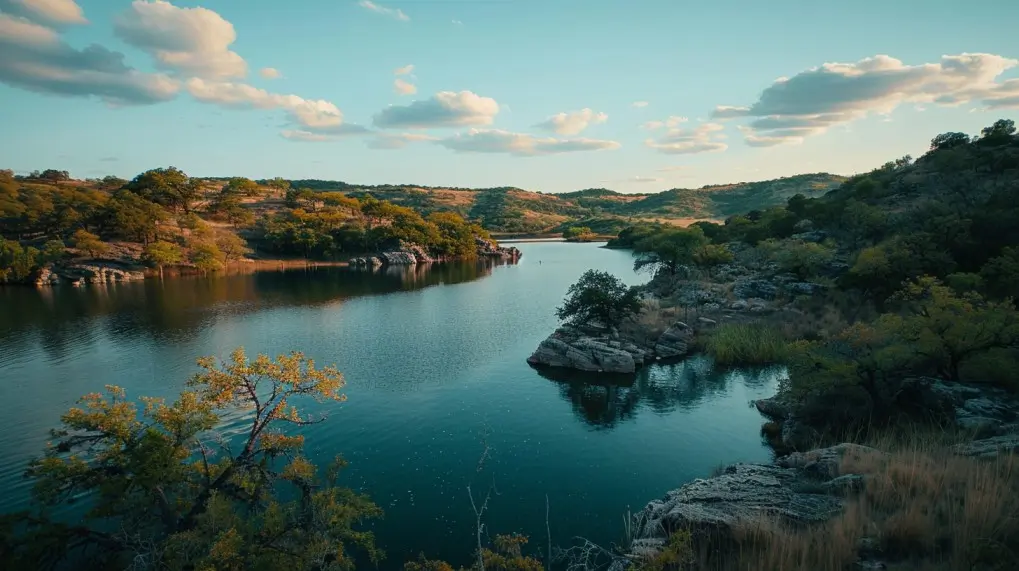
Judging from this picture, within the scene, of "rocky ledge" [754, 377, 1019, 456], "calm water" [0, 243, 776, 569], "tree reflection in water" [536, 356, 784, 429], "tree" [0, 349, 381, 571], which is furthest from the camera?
"tree reflection in water" [536, 356, 784, 429]

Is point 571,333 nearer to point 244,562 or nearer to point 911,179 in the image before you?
point 244,562

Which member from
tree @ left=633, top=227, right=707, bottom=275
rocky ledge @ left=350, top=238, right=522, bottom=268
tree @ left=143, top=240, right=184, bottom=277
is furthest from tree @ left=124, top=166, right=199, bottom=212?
tree @ left=633, top=227, right=707, bottom=275

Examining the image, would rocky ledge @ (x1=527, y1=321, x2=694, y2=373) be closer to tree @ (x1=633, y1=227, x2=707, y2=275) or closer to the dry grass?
the dry grass

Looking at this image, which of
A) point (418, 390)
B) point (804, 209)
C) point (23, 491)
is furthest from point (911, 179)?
point (23, 491)

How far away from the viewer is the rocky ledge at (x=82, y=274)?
7964 centimetres

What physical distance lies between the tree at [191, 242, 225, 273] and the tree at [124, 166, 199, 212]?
2878 centimetres

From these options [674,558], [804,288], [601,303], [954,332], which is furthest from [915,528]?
[804,288]

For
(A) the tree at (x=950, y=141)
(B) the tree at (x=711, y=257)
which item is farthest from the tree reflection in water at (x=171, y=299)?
(A) the tree at (x=950, y=141)

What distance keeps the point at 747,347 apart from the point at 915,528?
32.1 m

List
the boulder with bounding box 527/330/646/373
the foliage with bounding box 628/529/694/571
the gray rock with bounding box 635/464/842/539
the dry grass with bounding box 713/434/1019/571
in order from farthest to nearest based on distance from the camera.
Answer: the boulder with bounding box 527/330/646/373 → the gray rock with bounding box 635/464/842/539 → the foliage with bounding box 628/529/694/571 → the dry grass with bounding box 713/434/1019/571

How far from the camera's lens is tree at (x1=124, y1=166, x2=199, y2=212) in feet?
385

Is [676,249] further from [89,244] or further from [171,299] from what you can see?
[89,244]

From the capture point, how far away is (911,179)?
71188 mm

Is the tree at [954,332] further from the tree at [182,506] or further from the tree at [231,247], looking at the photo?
the tree at [231,247]
